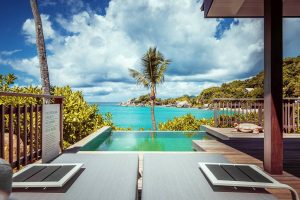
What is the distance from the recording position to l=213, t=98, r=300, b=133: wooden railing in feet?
27.3

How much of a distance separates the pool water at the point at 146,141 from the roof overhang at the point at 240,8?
10.8 ft

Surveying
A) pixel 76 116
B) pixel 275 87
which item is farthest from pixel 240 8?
pixel 76 116

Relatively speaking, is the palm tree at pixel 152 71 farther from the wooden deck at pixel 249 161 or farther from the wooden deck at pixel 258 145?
the wooden deck at pixel 249 161

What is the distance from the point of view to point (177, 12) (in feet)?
88.5

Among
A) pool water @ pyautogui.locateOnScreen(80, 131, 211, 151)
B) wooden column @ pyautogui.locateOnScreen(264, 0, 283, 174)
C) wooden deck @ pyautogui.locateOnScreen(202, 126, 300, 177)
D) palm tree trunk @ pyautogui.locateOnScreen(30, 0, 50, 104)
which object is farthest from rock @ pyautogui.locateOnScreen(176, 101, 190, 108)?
wooden column @ pyautogui.locateOnScreen(264, 0, 283, 174)

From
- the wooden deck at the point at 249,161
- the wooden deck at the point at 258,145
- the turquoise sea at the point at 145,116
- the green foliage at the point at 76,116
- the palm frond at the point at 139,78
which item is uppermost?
the palm frond at the point at 139,78

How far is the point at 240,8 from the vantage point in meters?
5.24

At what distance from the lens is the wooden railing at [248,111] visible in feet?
27.3

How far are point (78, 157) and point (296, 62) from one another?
35110 millimetres

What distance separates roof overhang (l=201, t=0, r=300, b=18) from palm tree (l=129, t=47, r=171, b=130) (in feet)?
38.0

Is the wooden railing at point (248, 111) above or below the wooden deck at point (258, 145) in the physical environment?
above

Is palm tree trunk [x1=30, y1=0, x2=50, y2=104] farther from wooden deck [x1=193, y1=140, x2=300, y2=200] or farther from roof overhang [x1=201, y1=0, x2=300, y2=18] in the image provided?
roof overhang [x1=201, y1=0, x2=300, y2=18]

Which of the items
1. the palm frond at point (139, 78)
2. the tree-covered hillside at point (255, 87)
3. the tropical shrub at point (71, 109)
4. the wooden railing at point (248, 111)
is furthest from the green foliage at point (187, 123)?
the tree-covered hillside at point (255, 87)

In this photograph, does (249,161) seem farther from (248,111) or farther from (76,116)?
(248,111)
